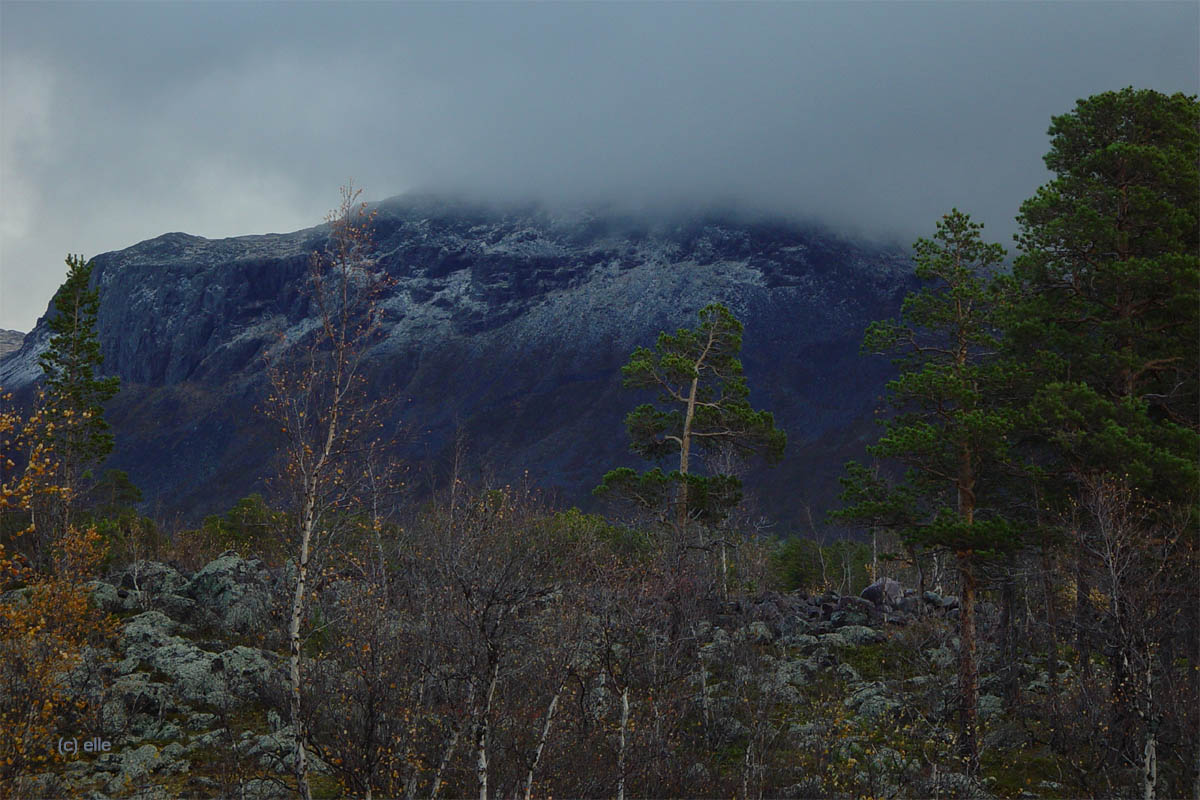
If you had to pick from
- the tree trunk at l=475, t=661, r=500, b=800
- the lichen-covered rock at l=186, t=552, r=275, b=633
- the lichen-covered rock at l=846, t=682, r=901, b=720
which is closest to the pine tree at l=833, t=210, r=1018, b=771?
the lichen-covered rock at l=846, t=682, r=901, b=720

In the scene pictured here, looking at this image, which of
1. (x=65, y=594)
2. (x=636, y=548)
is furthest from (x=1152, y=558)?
(x=65, y=594)

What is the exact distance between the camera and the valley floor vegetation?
16.7m

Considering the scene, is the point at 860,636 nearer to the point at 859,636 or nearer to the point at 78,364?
the point at 859,636

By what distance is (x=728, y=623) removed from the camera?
32.7 metres

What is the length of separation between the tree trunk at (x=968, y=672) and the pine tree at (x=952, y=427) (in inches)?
1.5

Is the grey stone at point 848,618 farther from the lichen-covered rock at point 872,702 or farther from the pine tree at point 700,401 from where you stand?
the lichen-covered rock at point 872,702

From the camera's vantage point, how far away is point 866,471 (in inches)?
999

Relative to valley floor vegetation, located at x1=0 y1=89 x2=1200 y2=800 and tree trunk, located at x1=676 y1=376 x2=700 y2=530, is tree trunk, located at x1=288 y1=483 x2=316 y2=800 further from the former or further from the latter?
tree trunk, located at x1=676 y1=376 x2=700 y2=530

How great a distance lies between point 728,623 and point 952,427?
13399 millimetres

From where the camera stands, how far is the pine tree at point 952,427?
878 inches

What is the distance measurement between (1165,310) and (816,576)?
41.1 meters

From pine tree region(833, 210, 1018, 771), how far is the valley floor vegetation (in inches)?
4.8

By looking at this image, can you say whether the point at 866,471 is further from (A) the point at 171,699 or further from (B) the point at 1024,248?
(A) the point at 171,699

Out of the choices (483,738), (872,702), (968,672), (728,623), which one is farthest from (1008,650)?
(483,738)
